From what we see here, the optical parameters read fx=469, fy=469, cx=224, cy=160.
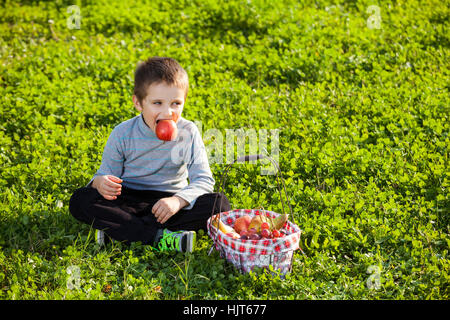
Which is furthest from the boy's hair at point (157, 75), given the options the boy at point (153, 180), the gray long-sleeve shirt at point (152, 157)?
the gray long-sleeve shirt at point (152, 157)

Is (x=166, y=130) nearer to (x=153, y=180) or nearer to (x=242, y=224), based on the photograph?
(x=153, y=180)

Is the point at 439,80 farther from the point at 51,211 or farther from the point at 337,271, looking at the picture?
the point at 51,211

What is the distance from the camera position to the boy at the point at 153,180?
3703 millimetres

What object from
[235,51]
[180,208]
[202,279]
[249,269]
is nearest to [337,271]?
[249,269]

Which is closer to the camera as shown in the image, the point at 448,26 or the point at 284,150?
the point at 284,150

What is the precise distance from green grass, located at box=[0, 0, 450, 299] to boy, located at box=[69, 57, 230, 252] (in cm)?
19

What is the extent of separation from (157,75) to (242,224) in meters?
1.36

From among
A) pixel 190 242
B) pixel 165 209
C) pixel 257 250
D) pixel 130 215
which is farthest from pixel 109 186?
pixel 257 250

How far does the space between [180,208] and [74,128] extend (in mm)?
2371

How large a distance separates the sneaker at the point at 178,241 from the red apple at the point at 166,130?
755 millimetres

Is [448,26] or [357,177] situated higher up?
[448,26]

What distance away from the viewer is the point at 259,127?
18.0ft

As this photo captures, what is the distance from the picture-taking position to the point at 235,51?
714 centimetres

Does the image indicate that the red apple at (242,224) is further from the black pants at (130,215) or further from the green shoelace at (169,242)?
the green shoelace at (169,242)
